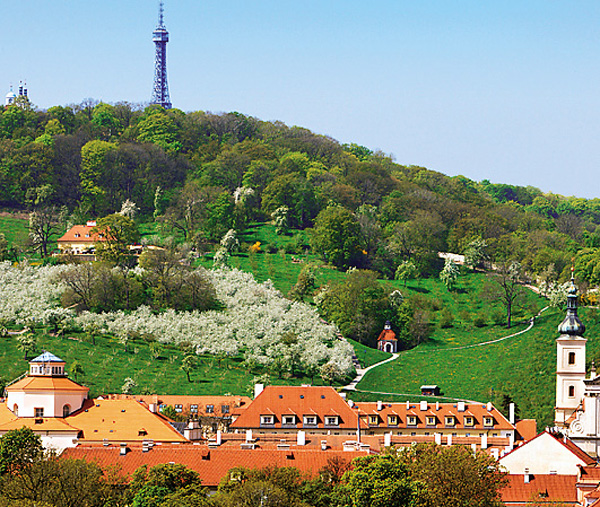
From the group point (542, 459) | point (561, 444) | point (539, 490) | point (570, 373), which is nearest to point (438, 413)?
point (570, 373)

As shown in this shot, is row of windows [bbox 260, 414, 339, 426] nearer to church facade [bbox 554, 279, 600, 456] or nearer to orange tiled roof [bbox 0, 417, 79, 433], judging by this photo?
orange tiled roof [bbox 0, 417, 79, 433]

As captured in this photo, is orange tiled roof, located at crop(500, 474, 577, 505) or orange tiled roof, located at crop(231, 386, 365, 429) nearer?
orange tiled roof, located at crop(500, 474, 577, 505)

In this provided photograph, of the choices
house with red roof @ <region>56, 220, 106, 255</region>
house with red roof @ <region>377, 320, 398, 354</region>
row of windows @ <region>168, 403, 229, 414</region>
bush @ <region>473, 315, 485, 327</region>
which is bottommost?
row of windows @ <region>168, 403, 229, 414</region>

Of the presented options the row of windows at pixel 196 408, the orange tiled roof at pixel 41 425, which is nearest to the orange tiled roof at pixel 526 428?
the row of windows at pixel 196 408

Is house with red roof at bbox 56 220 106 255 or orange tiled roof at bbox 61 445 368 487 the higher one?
house with red roof at bbox 56 220 106 255

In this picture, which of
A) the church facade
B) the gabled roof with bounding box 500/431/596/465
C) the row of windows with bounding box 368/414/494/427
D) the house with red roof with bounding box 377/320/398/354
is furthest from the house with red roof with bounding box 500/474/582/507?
the house with red roof with bounding box 377/320/398/354

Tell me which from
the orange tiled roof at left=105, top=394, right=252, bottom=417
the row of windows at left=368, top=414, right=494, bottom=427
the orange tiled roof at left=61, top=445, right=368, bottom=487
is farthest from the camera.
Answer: the orange tiled roof at left=105, top=394, right=252, bottom=417

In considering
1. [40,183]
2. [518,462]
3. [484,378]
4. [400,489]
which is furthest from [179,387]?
[40,183]
